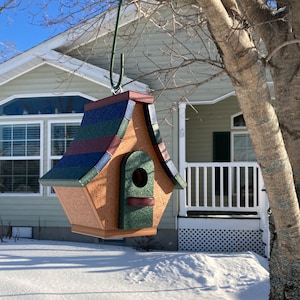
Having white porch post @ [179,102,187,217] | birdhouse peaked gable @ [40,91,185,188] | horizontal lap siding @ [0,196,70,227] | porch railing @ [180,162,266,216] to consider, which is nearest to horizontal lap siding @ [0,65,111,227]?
horizontal lap siding @ [0,196,70,227]

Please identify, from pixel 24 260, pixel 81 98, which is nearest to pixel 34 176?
pixel 81 98

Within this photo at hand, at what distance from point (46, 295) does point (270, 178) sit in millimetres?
3533

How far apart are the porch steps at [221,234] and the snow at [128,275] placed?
1.98 ft

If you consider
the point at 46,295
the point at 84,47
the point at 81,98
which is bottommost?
the point at 46,295

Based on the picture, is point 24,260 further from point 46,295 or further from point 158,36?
point 158,36

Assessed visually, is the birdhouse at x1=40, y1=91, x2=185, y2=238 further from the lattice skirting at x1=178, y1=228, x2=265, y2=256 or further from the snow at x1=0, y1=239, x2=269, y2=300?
the lattice skirting at x1=178, y1=228, x2=265, y2=256

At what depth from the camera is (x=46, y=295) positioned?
17.7 ft

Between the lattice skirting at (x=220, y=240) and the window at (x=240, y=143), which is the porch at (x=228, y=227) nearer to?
the lattice skirting at (x=220, y=240)

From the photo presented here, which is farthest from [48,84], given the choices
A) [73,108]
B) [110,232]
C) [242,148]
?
[110,232]

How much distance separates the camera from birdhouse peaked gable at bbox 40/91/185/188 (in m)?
2.23

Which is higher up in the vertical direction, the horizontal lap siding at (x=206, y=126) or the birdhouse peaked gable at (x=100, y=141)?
the horizontal lap siding at (x=206, y=126)

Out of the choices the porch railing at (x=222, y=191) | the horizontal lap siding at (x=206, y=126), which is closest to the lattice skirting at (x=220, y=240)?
the porch railing at (x=222, y=191)

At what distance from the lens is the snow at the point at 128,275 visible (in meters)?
5.52

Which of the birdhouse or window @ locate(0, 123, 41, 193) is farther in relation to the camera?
window @ locate(0, 123, 41, 193)
